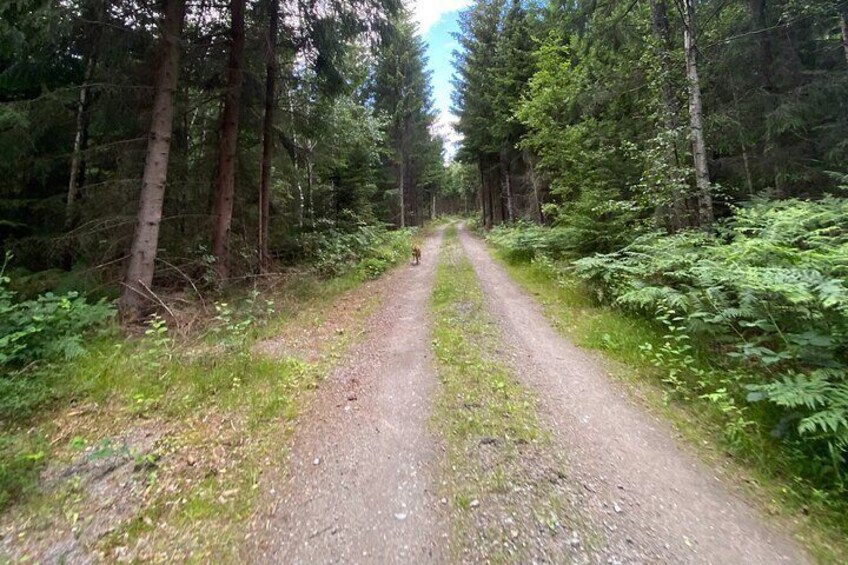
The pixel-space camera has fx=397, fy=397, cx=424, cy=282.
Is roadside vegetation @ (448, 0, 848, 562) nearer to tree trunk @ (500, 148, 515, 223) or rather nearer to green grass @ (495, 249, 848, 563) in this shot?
green grass @ (495, 249, 848, 563)

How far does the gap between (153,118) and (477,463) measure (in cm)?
729

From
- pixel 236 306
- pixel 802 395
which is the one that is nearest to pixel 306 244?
pixel 236 306

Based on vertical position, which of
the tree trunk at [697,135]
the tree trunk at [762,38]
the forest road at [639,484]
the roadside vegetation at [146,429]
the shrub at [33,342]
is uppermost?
the tree trunk at [762,38]

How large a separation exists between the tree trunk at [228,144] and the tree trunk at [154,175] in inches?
66.2

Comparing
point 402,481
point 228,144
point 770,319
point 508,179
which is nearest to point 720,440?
point 770,319

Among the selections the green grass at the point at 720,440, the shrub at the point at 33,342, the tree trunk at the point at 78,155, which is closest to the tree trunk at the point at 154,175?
the shrub at the point at 33,342

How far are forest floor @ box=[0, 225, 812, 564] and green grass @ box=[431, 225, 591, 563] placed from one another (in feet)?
0.05

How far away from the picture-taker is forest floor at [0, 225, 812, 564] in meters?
2.52

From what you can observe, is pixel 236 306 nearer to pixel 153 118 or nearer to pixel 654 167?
pixel 153 118

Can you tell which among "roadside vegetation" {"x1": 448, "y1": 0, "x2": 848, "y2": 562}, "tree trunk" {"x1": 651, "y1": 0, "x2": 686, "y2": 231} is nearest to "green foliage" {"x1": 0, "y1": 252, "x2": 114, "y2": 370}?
"roadside vegetation" {"x1": 448, "y1": 0, "x2": 848, "y2": 562}

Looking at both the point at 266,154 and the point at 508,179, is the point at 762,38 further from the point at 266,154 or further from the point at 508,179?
the point at 508,179

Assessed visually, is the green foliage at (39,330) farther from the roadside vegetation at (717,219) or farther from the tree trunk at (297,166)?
the tree trunk at (297,166)

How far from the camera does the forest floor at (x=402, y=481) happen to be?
252 cm

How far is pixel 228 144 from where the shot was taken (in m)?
8.74
